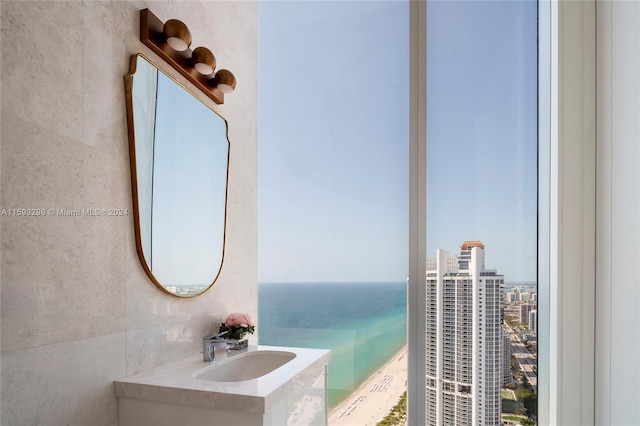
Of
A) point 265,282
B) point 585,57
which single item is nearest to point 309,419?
point 265,282

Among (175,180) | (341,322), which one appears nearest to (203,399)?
(175,180)

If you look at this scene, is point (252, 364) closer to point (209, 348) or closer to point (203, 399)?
point (209, 348)

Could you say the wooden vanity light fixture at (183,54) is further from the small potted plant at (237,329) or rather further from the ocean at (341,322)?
the ocean at (341,322)

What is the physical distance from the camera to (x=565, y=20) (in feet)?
6.05

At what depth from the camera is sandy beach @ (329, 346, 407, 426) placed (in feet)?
7.14

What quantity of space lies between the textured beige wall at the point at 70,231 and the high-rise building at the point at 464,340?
1196 millimetres

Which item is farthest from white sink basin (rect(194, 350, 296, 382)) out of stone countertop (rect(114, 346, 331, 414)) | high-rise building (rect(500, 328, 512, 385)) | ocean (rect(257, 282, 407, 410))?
high-rise building (rect(500, 328, 512, 385))

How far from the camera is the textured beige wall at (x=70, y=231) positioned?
1.02 meters

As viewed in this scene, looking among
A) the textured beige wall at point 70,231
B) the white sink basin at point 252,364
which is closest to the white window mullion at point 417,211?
the white sink basin at point 252,364

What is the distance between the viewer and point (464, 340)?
209 centimetres

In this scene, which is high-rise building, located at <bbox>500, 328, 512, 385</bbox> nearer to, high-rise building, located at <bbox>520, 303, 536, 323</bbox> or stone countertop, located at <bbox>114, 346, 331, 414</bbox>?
high-rise building, located at <bbox>520, 303, 536, 323</bbox>

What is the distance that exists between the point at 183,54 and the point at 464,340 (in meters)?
1.73

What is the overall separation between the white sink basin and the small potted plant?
50 millimetres

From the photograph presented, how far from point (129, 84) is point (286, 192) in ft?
3.52
